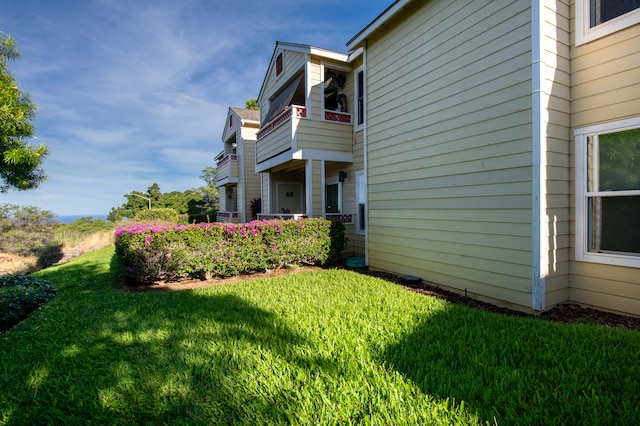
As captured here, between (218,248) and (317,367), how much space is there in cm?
461

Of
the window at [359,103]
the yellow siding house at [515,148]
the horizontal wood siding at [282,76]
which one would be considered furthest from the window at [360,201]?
the horizontal wood siding at [282,76]

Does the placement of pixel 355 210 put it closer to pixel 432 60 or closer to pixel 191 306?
pixel 432 60

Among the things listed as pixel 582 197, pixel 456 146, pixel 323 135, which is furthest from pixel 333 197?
pixel 582 197

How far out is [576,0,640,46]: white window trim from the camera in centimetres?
368

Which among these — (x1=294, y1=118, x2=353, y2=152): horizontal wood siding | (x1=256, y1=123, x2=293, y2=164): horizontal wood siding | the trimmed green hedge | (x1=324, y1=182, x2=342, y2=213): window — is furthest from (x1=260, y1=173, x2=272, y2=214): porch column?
the trimmed green hedge

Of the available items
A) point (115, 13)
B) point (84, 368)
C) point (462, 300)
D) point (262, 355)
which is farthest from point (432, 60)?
point (115, 13)

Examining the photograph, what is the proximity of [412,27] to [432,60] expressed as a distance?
3.39ft

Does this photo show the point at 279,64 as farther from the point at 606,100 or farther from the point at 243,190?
the point at 606,100

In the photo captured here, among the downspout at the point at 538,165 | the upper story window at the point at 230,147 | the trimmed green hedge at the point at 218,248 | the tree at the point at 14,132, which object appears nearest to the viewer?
the downspout at the point at 538,165

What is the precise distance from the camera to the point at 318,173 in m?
9.47

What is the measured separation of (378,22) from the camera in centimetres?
649

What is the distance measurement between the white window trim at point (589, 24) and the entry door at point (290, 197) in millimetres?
11318

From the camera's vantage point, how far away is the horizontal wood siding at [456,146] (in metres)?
4.18

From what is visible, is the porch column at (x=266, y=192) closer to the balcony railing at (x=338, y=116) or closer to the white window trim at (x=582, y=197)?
the balcony railing at (x=338, y=116)
